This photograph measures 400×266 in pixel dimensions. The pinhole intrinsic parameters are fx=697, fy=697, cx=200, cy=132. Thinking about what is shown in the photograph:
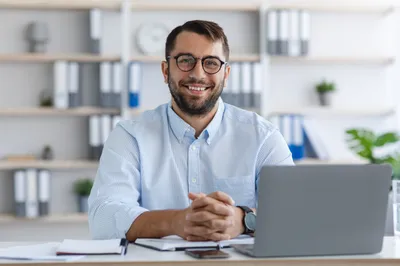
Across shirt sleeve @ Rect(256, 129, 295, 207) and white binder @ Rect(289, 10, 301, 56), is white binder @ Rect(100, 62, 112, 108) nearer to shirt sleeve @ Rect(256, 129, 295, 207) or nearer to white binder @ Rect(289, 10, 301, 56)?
white binder @ Rect(289, 10, 301, 56)

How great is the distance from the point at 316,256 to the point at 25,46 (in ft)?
11.7

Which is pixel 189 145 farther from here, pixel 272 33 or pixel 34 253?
pixel 272 33

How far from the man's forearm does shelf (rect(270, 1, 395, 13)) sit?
9.70 feet

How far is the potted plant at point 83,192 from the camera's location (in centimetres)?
450

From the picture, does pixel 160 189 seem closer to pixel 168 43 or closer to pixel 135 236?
pixel 135 236

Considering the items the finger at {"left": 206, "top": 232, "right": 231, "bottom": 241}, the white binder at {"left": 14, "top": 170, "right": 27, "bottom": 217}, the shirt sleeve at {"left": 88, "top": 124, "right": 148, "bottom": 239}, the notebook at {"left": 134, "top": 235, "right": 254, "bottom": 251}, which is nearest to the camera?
the notebook at {"left": 134, "top": 235, "right": 254, "bottom": 251}

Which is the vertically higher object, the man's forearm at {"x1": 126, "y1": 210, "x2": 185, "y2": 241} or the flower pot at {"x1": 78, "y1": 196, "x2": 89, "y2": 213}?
the man's forearm at {"x1": 126, "y1": 210, "x2": 185, "y2": 241}

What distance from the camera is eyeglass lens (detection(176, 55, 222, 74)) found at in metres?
2.22

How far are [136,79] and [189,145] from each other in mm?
2288

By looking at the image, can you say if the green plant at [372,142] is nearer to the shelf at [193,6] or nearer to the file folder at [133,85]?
the shelf at [193,6]

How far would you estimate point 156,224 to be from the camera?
185 cm

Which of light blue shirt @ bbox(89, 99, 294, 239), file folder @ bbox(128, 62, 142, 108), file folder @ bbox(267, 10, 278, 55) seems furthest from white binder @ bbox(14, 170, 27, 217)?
light blue shirt @ bbox(89, 99, 294, 239)

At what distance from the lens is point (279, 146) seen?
7.45ft

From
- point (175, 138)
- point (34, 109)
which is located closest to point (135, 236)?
point (175, 138)
